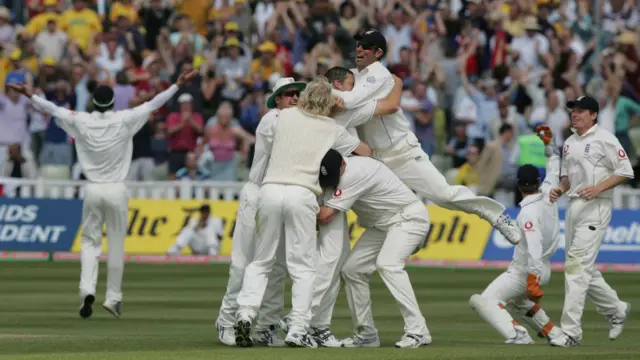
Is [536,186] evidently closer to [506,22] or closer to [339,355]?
[339,355]

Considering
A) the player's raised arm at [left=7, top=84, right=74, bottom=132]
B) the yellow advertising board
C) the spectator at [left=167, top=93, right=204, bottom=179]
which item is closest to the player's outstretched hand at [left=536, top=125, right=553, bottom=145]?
the player's raised arm at [left=7, top=84, right=74, bottom=132]

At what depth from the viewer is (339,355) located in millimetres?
13523

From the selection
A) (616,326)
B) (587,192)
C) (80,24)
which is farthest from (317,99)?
(80,24)

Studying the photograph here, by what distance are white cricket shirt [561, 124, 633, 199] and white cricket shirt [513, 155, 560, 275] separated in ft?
0.83

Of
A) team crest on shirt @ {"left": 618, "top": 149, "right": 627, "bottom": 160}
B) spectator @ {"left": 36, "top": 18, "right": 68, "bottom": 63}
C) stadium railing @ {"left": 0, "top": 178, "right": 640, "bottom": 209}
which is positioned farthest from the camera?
spectator @ {"left": 36, "top": 18, "right": 68, "bottom": 63}

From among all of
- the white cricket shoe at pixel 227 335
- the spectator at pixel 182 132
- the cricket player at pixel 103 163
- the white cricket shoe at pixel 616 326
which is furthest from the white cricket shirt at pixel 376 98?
the spectator at pixel 182 132

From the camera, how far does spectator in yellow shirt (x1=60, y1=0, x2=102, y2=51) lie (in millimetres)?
31719

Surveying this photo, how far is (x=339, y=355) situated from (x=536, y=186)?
336cm

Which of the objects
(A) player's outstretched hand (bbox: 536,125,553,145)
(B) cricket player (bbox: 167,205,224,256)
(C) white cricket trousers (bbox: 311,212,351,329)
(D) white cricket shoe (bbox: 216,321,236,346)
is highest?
(A) player's outstretched hand (bbox: 536,125,553,145)

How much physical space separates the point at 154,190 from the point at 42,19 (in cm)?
544

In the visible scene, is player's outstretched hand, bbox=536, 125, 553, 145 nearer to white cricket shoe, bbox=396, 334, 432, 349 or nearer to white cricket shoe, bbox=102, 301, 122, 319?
white cricket shoe, bbox=396, 334, 432, 349

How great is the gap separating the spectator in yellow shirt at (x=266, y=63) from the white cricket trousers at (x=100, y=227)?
12364 mm

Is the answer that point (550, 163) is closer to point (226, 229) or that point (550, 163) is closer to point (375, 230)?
point (375, 230)

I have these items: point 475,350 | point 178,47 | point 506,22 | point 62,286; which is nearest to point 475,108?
point 506,22
